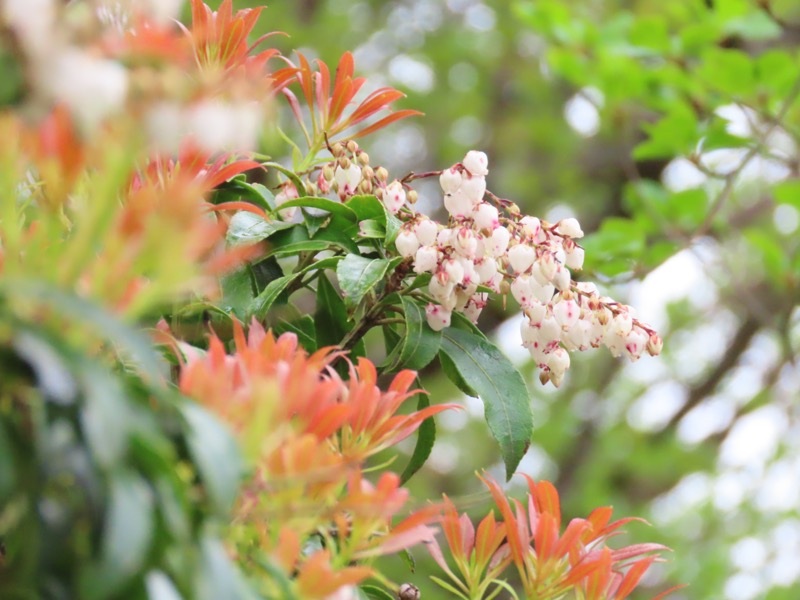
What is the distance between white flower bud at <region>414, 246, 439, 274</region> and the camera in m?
0.58

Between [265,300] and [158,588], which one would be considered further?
[265,300]

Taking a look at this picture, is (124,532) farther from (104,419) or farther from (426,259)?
(426,259)

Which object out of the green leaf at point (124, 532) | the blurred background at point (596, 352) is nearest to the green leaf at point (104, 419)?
the green leaf at point (124, 532)

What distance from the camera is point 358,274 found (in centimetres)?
58

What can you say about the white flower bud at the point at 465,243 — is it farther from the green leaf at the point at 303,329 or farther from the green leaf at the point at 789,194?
the green leaf at the point at 789,194

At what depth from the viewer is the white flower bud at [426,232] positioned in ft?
1.96

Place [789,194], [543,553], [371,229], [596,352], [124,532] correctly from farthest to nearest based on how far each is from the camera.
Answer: [596,352] < [789,194] < [371,229] < [543,553] < [124,532]

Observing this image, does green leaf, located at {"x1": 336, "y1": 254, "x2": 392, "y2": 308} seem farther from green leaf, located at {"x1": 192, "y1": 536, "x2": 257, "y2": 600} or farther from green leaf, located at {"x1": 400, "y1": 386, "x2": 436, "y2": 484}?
green leaf, located at {"x1": 192, "y1": 536, "x2": 257, "y2": 600}

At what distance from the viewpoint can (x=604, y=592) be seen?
0.54 m

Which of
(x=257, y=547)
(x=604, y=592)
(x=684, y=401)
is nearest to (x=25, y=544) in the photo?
(x=257, y=547)

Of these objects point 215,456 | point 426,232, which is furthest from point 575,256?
point 215,456

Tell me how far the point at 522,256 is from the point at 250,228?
17 cm

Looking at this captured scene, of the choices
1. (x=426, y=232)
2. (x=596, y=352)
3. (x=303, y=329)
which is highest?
(x=426, y=232)

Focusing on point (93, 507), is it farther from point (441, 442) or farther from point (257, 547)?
point (441, 442)
